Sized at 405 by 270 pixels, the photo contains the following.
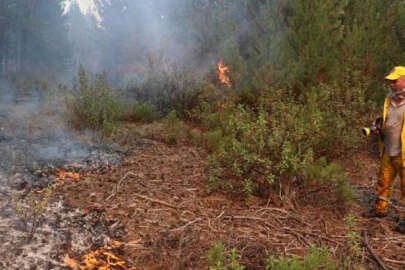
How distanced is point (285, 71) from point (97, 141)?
3552mm

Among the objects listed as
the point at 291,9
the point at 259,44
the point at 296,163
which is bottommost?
the point at 296,163

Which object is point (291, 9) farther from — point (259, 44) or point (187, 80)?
point (187, 80)

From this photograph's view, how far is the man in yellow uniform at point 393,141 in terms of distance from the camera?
3805 mm

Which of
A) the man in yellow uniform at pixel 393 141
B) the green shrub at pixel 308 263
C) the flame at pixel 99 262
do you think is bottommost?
the flame at pixel 99 262

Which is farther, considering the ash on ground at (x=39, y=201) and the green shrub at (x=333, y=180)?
the green shrub at (x=333, y=180)

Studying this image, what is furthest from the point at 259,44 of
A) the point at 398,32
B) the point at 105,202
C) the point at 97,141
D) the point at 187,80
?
the point at 105,202

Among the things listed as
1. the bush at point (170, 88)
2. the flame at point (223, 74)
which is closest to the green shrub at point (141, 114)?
the bush at point (170, 88)

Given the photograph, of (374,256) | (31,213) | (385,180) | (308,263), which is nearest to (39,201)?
(31,213)

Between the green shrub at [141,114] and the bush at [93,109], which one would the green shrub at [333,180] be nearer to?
the bush at [93,109]

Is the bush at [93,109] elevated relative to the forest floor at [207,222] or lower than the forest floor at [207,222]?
elevated

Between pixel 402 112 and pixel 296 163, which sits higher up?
pixel 402 112

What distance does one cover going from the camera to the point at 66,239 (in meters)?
2.95

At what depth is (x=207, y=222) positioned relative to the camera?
11.2 ft

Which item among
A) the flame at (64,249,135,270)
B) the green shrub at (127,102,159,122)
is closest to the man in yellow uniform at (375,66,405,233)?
the flame at (64,249,135,270)
